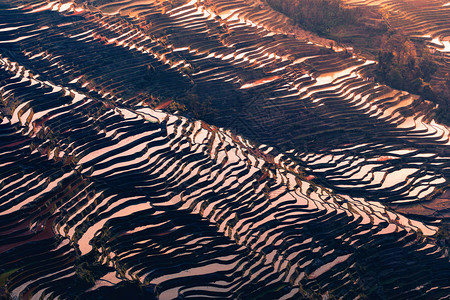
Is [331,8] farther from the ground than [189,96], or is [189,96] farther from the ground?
[331,8]

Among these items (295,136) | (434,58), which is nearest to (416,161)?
(295,136)

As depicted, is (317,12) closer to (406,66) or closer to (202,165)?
(406,66)

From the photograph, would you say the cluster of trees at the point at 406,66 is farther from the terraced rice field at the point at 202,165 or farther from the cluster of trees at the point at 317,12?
the cluster of trees at the point at 317,12

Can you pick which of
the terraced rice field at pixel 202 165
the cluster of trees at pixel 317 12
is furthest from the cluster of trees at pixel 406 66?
the cluster of trees at pixel 317 12

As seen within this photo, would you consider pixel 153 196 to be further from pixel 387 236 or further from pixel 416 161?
pixel 416 161

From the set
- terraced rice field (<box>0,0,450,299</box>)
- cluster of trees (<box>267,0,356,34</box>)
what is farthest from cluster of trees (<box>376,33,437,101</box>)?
cluster of trees (<box>267,0,356,34</box>)

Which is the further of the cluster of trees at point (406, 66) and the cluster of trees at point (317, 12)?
the cluster of trees at point (317, 12)

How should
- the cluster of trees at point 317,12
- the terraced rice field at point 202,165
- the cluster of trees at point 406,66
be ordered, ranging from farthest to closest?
the cluster of trees at point 317,12 < the cluster of trees at point 406,66 < the terraced rice field at point 202,165
